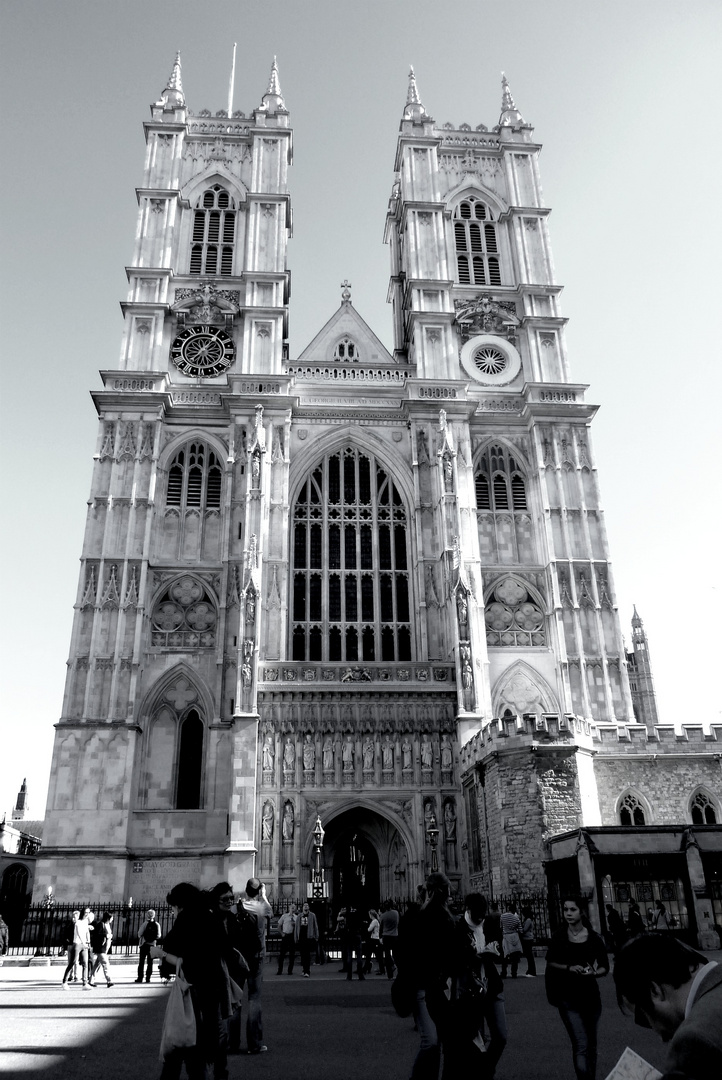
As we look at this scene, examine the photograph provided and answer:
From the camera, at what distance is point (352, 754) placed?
2909cm

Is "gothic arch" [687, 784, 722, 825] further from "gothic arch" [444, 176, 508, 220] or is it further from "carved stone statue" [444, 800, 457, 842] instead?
"gothic arch" [444, 176, 508, 220]

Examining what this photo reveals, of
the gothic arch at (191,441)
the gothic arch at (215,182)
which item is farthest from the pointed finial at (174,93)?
the gothic arch at (191,441)

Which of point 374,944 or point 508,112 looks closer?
point 374,944

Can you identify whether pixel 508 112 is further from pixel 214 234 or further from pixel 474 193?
pixel 214 234

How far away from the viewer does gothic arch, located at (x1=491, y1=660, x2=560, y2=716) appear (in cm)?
3209

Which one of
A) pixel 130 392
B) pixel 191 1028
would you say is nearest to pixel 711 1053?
pixel 191 1028

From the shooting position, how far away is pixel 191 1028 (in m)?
5.43

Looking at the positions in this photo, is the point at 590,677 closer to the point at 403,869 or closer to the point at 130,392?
the point at 403,869

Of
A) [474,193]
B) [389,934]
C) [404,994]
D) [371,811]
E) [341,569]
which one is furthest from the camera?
[474,193]

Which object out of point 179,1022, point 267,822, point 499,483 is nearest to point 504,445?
point 499,483

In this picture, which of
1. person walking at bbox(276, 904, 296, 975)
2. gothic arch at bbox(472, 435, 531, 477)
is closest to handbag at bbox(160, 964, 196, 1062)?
person walking at bbox(276, 904, 296, 975)

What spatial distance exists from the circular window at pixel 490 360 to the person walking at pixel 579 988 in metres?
33.6

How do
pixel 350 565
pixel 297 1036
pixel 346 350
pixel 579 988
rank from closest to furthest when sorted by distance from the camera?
1. pixel 579 988
2. pixel 297 1036
3. pixel 350 565
4. pixel 346 350

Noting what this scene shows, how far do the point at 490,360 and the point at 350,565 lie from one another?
11909mm
